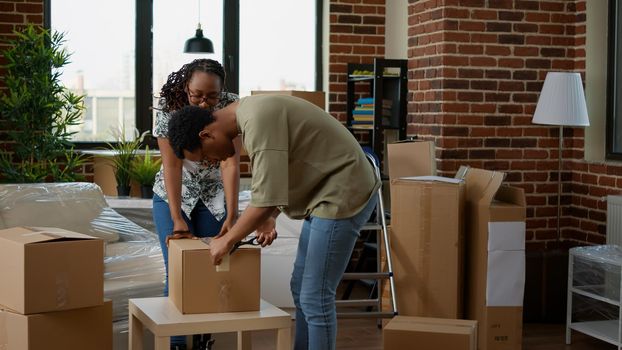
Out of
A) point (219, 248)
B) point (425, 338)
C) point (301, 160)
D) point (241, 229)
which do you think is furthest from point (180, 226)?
point (425, 338)

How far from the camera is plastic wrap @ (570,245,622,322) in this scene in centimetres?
460

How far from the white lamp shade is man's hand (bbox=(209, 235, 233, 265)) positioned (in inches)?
105

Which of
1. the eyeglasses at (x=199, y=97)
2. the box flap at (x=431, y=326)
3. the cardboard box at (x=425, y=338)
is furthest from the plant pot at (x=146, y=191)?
the eyeglasses at (x=199, y=97)

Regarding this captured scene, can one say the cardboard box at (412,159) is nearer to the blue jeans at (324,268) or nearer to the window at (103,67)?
the blue jeans at (324,268)

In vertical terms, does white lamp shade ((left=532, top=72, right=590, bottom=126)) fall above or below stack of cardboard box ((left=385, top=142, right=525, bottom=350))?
above

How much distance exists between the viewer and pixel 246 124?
2768mm

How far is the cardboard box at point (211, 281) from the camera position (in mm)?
3080

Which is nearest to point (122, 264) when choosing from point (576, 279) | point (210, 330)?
point (210, 330)

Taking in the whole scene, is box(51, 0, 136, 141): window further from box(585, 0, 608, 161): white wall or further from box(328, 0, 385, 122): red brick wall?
box(585, 0, 608, 161): white wall

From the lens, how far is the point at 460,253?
4723 millimetres

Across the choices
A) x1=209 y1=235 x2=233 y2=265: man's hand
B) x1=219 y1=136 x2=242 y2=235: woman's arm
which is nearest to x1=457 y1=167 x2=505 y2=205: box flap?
x1=219 y1=136 x2=242 y2=235: woman's arm

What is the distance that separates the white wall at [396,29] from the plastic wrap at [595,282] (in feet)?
7.27

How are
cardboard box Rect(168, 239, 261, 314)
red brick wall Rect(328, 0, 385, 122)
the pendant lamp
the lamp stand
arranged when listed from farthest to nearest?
red brick wall Rect(328, 0, 385, 122) < the pendant lamp < the lamp stand < cardboard box Rect(168, 239, 261, 314)

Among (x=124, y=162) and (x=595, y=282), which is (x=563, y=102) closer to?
(x=595, y=282)
